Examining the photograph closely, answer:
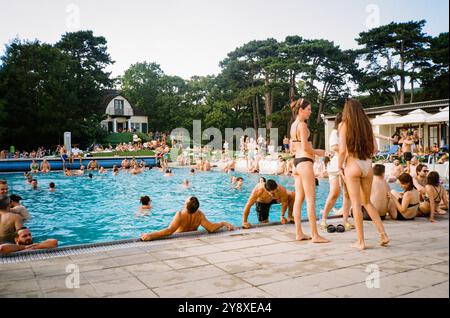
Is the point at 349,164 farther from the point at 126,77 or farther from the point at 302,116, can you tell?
the point at 126,77

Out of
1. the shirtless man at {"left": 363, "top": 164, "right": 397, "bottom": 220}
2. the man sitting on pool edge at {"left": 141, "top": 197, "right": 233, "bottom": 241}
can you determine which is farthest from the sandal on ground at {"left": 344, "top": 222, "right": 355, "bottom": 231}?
the man sitting on pool edge at {"left": 141, "top": 197, "right": 233, "bottom": 241}

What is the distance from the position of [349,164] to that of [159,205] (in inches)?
357

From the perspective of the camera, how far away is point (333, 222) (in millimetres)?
6453

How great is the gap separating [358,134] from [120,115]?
5089cm

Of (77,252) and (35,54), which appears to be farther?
(35,54)

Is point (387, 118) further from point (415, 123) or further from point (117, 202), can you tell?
point (117, 202)

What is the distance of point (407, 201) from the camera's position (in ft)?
21.0

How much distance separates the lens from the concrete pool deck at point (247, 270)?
3234 mm

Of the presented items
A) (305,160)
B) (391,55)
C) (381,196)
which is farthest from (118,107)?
(305,160)

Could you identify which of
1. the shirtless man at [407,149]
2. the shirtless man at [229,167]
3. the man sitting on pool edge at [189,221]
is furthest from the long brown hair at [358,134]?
the shirtless man at [229,167]

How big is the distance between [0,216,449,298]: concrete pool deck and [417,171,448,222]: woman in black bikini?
1.10 meters

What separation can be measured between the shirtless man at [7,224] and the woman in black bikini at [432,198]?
6.64 metres
